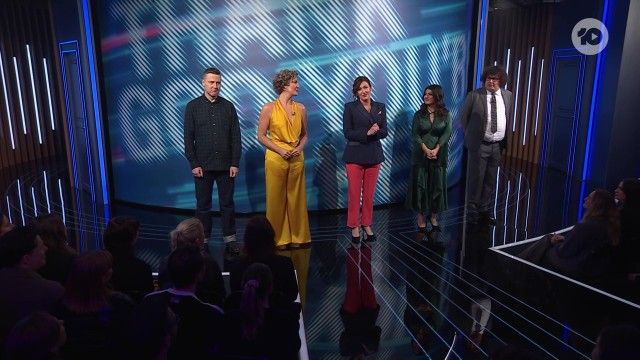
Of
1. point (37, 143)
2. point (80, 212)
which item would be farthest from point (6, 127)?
point (80, 212)

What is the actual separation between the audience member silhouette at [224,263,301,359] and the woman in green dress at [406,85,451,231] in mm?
3008

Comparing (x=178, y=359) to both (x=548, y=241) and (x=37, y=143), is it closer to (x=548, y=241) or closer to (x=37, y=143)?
(x=548, y=241)

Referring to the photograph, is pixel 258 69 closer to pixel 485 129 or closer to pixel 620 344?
pixel 485 129

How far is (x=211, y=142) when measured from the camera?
4.39m

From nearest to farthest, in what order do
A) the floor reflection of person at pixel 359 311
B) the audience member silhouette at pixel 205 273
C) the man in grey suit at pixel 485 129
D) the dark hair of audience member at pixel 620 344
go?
the dark hair of audience member at pixel 620 344, the audience member silhouette at pixel 205 273, the floor reflection of person at pixel 359 311, the man in grey suit at pixel 485 129

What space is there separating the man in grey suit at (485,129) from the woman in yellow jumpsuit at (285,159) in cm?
174

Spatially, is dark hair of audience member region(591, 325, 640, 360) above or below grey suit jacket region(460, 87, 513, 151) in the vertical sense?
below

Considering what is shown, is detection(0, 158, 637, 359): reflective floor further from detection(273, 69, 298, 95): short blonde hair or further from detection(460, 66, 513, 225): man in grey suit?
detection(273, 69, 298, 95): short blonde hair

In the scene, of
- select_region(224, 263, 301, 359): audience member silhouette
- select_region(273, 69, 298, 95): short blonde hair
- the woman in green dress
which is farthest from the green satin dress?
select_region(224, 263, 301, 359): audience member silhouette

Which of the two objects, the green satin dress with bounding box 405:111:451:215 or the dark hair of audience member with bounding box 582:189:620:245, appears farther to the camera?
the green satin dress with bounding box 405:111:451:215

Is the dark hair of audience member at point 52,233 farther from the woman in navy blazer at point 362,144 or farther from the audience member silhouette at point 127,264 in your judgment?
the woman in navy blazer at point 362,144

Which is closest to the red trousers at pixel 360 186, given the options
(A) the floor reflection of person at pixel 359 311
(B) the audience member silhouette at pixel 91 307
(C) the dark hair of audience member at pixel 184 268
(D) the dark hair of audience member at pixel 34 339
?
(A) the floor reflection of person at pixel 359 311

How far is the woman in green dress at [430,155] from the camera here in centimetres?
480

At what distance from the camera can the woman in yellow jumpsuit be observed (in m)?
4.33
